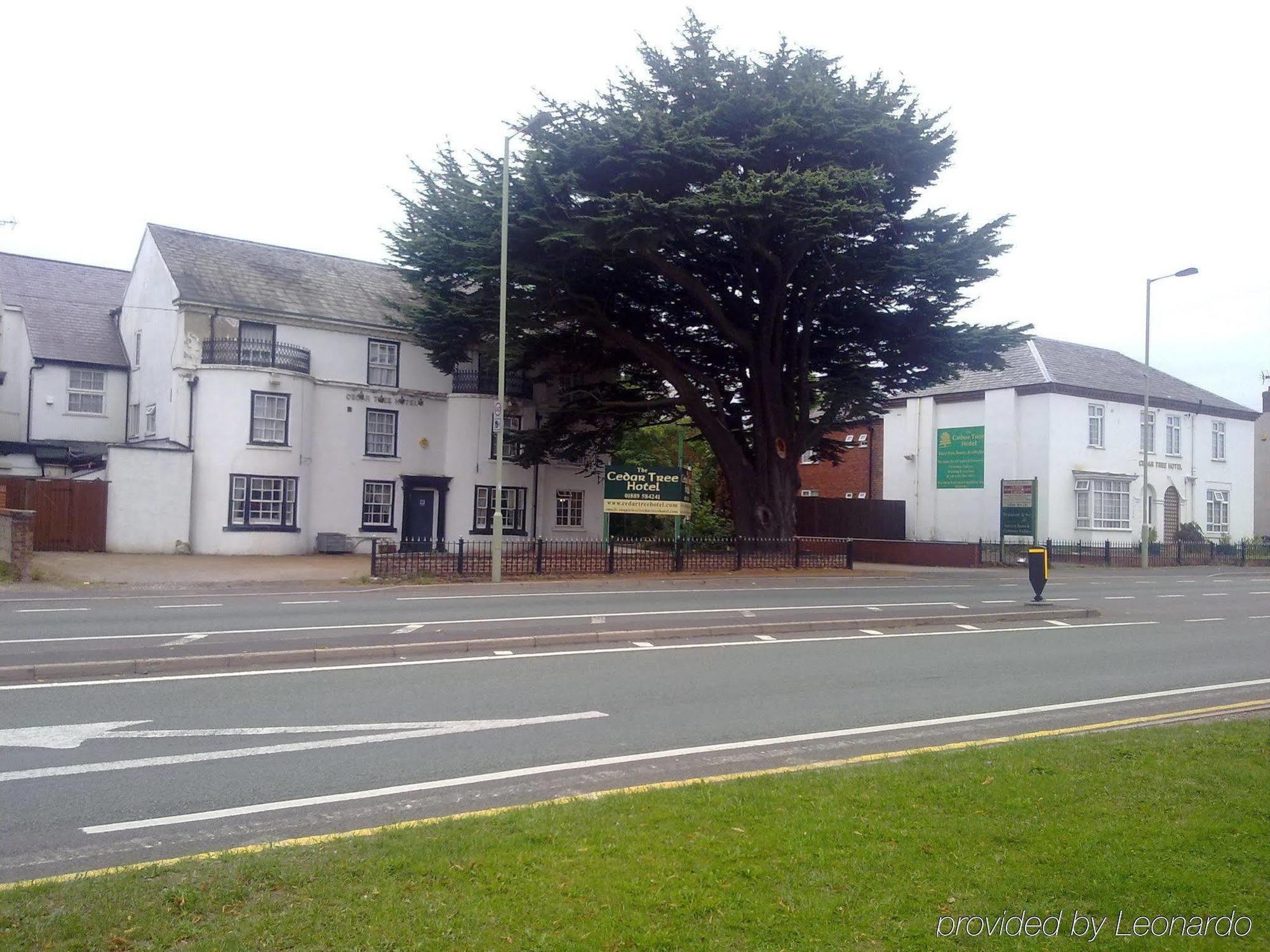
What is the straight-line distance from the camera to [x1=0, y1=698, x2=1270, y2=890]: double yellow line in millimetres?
5191

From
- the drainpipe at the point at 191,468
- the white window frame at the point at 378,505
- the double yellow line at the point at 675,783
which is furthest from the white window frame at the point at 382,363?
the double yellow line at the point at 675,783

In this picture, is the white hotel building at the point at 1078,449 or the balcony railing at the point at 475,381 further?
the white hotel building at the point at 1078,449

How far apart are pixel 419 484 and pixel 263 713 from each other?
27935mm

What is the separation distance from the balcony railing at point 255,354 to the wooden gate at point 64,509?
16.8ft

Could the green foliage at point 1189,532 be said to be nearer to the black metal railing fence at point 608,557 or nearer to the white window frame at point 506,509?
the black metal railing fence at point 608,557

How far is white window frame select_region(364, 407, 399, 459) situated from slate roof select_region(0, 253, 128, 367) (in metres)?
9.59

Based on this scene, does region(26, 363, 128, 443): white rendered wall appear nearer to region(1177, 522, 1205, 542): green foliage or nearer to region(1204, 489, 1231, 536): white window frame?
region(1177, 522, 1205, 542): green foliage

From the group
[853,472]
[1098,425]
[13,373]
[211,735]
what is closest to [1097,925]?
[211,735]

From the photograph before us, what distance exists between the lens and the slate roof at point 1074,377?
4469cm

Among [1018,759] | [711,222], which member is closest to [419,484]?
[711,222]

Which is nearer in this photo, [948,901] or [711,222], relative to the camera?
[948,901]

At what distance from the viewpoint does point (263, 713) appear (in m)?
9.32

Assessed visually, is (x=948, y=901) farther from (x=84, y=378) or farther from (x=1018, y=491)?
(x=84, y=378)

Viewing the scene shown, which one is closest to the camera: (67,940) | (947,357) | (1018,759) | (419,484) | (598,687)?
(67,940)
